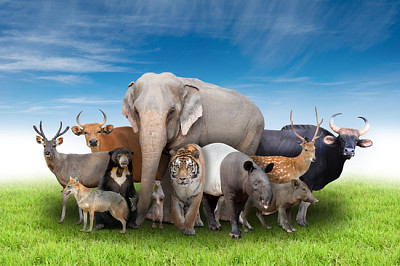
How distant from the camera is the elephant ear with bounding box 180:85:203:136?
236 inches

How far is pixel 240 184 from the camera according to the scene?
5047mm

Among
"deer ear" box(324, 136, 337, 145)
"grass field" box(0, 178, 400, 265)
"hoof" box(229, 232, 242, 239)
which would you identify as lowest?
"grass field" box(0, 178, 400, 265)

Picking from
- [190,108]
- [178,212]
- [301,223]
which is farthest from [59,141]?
[301,223]

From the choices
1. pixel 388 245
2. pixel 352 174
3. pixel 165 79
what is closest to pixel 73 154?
pixel 165 79

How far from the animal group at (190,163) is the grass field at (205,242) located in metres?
0.25

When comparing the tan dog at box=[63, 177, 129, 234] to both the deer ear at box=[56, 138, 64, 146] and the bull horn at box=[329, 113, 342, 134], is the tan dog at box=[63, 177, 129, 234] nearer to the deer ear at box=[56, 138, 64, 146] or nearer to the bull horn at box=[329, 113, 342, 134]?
the deer ear at box=[56, 138, 64, 146]

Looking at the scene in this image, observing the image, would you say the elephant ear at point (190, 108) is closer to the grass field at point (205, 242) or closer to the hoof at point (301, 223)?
the grass field at point (205, 242)

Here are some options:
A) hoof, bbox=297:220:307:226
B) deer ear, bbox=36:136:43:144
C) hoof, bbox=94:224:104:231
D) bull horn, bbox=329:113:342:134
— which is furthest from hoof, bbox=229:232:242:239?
deer ear, bbox=36:136:43:144

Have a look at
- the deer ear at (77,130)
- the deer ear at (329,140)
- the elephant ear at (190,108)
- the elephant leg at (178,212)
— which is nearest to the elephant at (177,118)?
the elephant ear at (190,108)

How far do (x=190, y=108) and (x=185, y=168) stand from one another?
142 centimetres

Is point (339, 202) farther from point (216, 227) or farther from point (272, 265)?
point (272, 265)

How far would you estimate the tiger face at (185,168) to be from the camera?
503 centimetres

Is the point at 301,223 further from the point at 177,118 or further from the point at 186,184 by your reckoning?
the point at 177,118

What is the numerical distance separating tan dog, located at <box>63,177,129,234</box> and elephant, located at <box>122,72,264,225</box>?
42 cm
